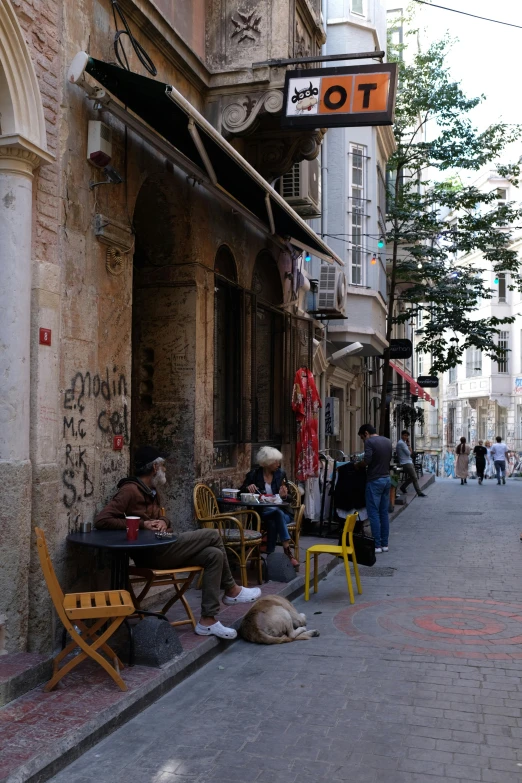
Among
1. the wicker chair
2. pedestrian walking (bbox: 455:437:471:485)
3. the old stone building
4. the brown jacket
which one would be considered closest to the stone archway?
the old stone building

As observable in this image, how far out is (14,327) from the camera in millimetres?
5391

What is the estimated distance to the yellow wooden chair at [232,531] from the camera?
8.16 m

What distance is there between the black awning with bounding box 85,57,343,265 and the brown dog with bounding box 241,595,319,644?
13.7 feet

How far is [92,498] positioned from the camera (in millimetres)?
6527

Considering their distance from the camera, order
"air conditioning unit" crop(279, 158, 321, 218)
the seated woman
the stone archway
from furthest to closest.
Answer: "air conditioning unit" crop(279, 158, 321, 218), the seated woman, the stone archway

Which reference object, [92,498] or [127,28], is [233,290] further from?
[92,498]

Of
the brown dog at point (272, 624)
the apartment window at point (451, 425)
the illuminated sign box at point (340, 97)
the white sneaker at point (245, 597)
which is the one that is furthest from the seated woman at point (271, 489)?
the apartment window at point (451, 425)

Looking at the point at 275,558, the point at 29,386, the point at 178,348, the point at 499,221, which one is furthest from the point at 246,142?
the point at 499,221

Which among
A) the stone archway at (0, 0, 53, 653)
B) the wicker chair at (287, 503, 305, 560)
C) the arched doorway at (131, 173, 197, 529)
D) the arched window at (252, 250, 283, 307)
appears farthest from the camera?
the arched window at (252, 250, 283, 307)

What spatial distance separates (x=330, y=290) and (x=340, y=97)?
20.0 feet

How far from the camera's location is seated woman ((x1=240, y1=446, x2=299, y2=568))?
930 cm

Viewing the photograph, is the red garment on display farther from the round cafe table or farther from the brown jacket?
the round cafe table

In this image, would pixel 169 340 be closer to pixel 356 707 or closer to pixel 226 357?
pixel 226 357

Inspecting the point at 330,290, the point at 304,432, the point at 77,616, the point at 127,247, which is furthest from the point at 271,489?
the point at 330,290
